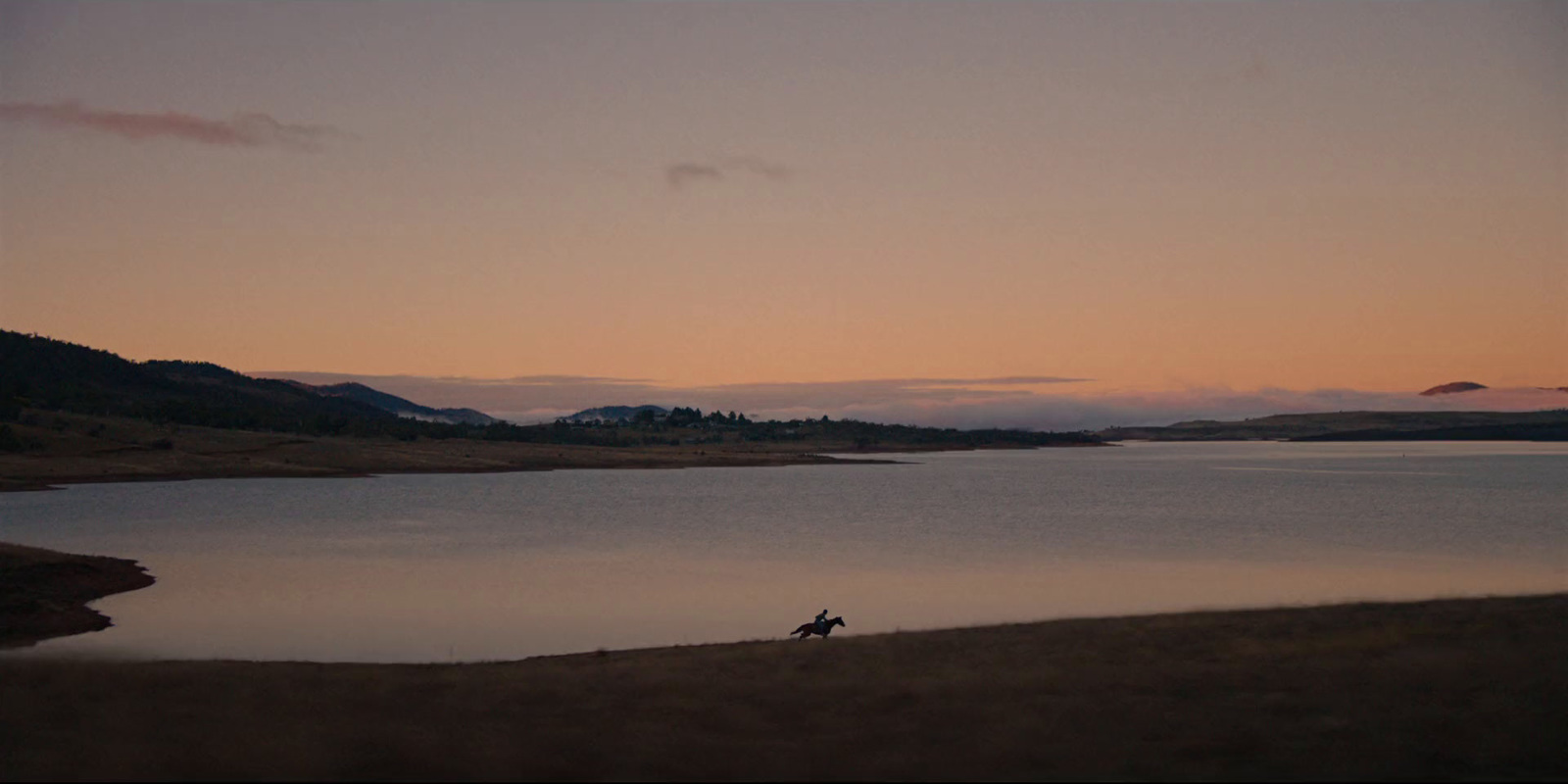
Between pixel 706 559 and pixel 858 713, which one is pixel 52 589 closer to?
pixel 706 559

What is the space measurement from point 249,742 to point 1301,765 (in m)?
12.2

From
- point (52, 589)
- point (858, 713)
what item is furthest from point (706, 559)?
point (858, 713)

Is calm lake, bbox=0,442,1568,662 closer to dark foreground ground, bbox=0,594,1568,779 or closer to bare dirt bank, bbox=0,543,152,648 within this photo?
bare dirt bank, bbox=0,543,152,648

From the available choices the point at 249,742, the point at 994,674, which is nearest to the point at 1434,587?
the point at 994,674

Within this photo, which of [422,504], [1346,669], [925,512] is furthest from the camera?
[422,504]

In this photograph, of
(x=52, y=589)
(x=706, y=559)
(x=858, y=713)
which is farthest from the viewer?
(x=706, y=559)

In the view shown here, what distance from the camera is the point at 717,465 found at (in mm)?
185000

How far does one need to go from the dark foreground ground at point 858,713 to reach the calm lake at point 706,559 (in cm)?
845

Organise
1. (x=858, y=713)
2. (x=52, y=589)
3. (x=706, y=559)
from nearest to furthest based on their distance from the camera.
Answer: (x=858, y=713) → (x=52, y=589) → (x=706, y=559)

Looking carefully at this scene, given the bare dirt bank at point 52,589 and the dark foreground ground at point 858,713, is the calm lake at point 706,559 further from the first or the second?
the dark foreground ground at point 858,713

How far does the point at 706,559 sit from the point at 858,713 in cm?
3437

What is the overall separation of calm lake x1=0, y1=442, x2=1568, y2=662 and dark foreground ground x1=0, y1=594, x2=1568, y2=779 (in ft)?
27.7

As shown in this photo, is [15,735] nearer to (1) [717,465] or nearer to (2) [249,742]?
(2) [249,742]

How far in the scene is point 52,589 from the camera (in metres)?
33.6
